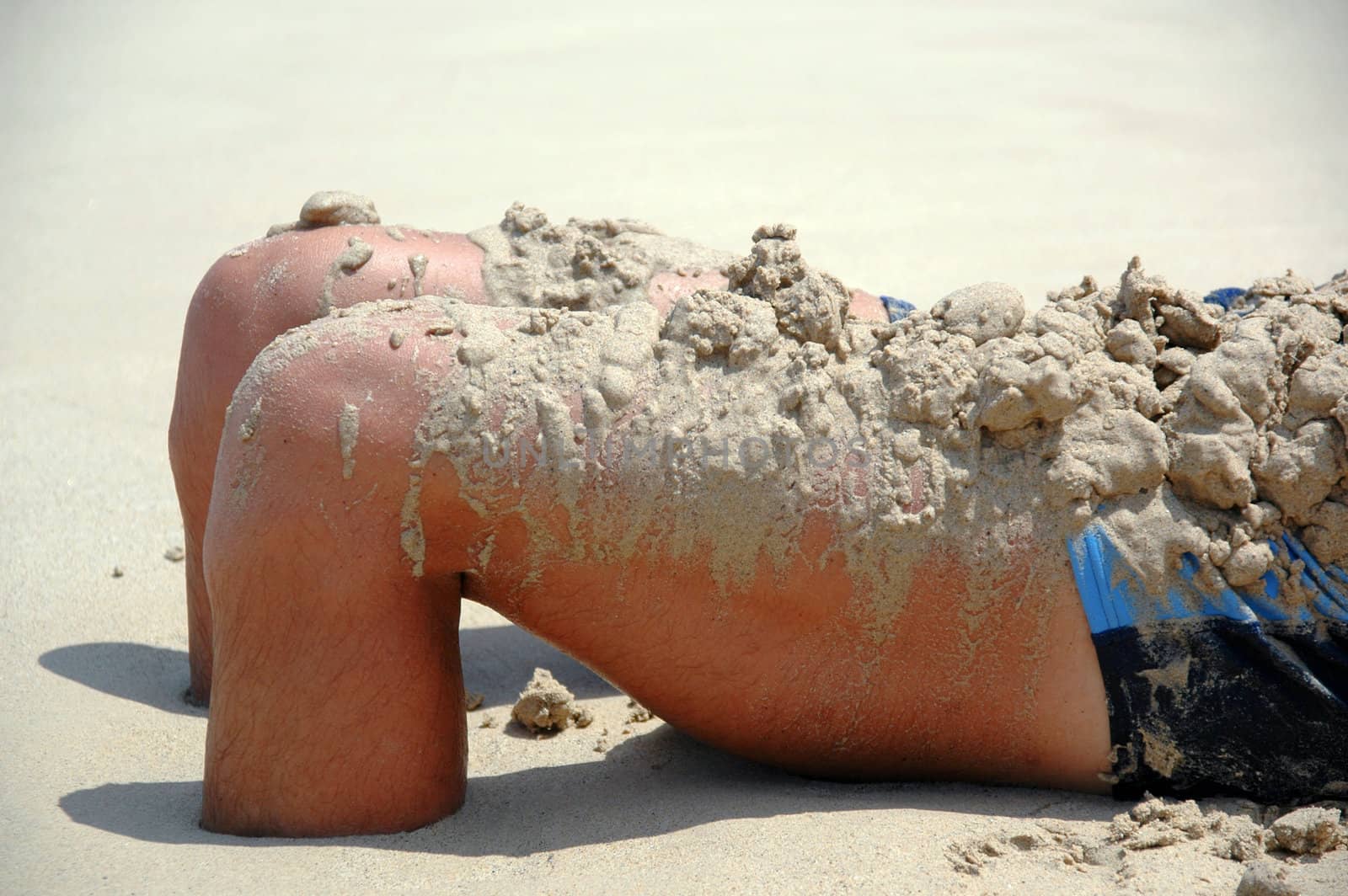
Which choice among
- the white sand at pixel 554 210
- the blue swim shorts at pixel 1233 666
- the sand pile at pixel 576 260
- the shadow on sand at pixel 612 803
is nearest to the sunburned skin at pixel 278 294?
the sand pile at pixel 576 260

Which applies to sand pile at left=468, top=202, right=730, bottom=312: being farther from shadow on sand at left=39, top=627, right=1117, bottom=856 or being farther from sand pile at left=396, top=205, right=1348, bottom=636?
Answer: shadow on sand at left=39, top=627, right=1117, bottom=856

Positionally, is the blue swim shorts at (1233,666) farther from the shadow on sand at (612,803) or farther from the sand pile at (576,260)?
the sand pile at (576,260)

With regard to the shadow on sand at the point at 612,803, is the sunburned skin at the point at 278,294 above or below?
above

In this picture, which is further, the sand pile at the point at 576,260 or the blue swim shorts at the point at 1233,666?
the sand pile at the point at 576,260

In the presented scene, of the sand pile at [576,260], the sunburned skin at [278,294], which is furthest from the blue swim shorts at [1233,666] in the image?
the sand pile at [576,260]

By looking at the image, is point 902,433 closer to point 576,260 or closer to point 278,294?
point 576,260

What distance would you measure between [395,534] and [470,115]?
6.99 m

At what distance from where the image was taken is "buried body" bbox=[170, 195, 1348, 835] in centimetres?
162

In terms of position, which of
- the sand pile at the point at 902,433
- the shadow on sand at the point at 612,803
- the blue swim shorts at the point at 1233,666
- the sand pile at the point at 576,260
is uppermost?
the sand pile at the point at 576,260

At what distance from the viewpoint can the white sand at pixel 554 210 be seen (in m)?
1.64

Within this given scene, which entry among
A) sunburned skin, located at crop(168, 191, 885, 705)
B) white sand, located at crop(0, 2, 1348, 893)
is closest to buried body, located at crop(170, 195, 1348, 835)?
white sand, located at crop(0, 2, 1348, 893)

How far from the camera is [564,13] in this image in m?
10.3

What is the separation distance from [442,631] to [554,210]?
5059mm

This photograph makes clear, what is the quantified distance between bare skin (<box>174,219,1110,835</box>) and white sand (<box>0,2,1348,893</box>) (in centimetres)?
8
